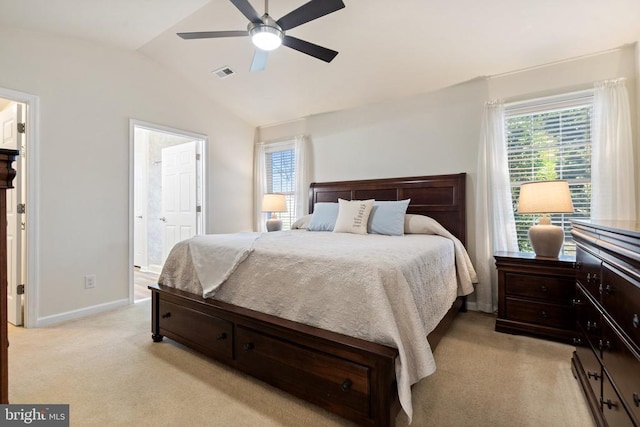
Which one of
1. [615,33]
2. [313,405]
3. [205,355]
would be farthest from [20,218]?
[615,33]

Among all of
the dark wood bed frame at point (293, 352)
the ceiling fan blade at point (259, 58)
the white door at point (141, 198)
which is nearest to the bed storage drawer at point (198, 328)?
the dark wood bed frame at point (293, 352)

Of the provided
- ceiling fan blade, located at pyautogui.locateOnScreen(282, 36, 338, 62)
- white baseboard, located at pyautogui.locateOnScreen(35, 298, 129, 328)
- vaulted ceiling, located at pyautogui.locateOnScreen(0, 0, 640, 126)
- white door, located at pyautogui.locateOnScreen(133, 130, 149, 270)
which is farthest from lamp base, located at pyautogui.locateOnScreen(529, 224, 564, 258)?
white door, located at pyautogui.locateOnScreen(133, 130, 149, 270)

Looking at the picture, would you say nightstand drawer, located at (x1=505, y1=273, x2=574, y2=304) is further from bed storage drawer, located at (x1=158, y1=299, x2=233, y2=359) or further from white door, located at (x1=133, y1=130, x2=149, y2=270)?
white door, located at (x1=133, y1=130, x2=149, y2=270)

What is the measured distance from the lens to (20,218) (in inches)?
114

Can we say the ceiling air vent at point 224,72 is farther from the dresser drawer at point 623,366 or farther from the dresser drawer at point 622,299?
the dresser drawer at point 623,366

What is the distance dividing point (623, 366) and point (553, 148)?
2.49m

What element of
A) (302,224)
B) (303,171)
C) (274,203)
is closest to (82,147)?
(274,203)

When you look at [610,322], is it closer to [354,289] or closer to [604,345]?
[604,345]

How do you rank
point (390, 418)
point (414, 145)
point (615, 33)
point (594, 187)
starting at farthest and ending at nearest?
point (414, 145) < point (594, 187) < point (615, 33) < point (390, 418)

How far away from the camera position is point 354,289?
1549mm

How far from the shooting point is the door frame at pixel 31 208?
2.82 metres

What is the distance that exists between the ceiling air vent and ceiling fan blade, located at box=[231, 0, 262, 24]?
5.90 ft

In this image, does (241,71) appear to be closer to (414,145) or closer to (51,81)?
(51,81)

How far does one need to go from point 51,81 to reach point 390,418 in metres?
4.01
